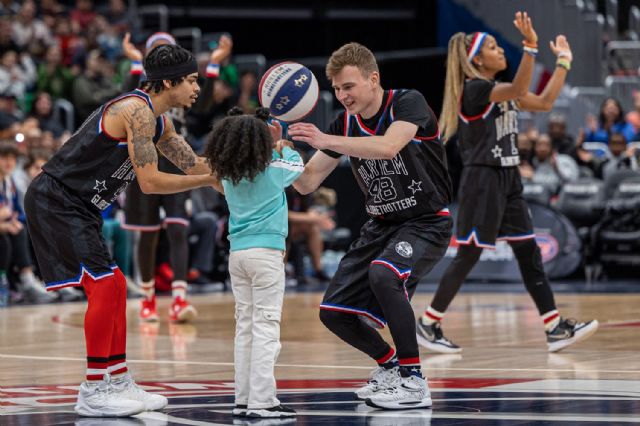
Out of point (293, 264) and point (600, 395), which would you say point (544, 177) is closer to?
point (293, 264)

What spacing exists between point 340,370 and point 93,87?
37.6 feet

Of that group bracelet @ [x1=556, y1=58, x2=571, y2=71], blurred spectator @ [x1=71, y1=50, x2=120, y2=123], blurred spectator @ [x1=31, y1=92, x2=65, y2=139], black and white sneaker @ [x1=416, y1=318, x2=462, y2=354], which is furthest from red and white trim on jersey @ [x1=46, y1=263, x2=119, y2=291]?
blurred spectator @ [x1=71, y1=50, x2=120, y2=123]

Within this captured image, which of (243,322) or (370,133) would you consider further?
(370,133)

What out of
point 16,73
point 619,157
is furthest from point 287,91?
point 16,73

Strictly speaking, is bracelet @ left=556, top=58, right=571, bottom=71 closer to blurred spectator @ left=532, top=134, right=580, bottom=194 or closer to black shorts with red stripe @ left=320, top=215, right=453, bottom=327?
black shorts with red stripe @ left=320, top=215, right=453, bottom=327

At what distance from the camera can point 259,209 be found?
591 centimetres

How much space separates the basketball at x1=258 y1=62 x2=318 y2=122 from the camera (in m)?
6.12

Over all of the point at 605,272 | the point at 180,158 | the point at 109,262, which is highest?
the point at 180,158

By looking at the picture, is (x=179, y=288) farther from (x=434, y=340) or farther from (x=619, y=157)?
(x=619, y=157)

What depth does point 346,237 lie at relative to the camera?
669 inches

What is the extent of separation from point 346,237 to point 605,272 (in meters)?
3.73

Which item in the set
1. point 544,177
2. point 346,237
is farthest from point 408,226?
point 346,237

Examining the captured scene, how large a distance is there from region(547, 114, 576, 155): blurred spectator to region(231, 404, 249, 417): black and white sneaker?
37.9ft

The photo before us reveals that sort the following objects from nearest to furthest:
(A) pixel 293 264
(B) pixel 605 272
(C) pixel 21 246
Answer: (C) pixel 21 246 < (B) pixel 605 272 < (A) pixel 293 264
